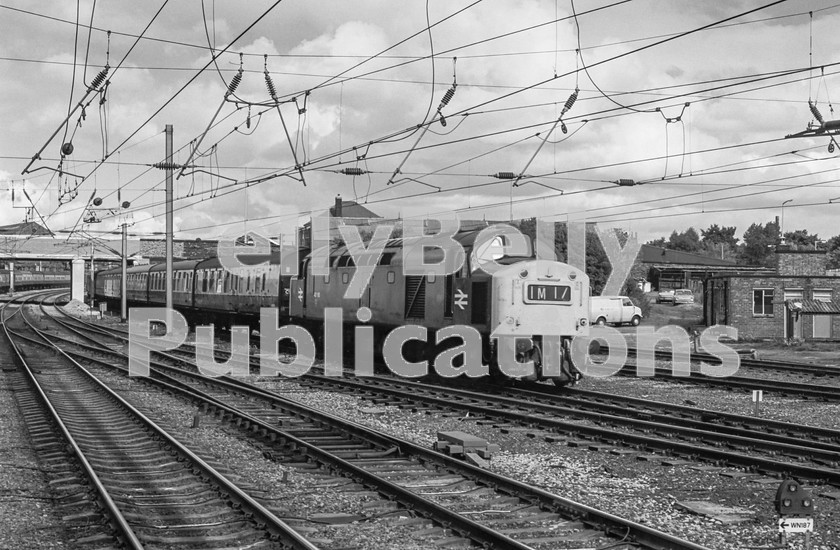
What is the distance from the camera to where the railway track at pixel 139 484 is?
7.61 meters

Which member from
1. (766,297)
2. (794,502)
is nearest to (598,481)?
(794,502)

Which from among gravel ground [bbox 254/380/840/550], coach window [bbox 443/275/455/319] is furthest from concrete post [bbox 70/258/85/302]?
gravel ground [bbox 254/380/840/550]

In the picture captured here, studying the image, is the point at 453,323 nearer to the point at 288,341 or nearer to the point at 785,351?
the point at 288,341

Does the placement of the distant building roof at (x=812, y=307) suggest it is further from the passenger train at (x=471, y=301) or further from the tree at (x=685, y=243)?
the tree at (x=685, y=243)

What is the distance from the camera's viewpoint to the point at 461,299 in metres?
18.3

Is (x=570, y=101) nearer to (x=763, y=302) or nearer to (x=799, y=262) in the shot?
(x=763, y=302)

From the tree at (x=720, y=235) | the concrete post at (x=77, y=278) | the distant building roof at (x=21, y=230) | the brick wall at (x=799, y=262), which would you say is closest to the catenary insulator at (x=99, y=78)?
the brick wall at (x=799, y=262)

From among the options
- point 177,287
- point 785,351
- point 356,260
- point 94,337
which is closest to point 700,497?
point 356,260

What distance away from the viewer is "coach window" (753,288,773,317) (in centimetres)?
3844

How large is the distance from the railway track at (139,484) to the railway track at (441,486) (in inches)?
55.4

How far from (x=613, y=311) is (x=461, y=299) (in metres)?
29.5

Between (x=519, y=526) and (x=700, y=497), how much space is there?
93.7 inches

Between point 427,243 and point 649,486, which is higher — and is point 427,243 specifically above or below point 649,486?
above

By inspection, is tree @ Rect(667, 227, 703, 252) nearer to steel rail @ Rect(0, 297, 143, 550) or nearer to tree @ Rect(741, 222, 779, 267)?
tree @ Rect(741, 222, 779, 267)
